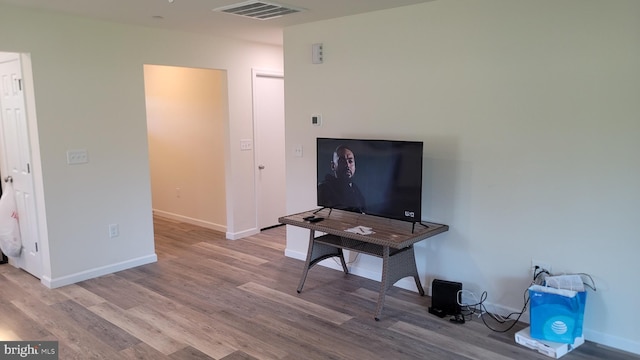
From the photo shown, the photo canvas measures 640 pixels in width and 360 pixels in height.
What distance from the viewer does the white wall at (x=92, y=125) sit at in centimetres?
380

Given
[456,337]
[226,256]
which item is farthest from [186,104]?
[456,337]

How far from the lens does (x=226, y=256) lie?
490 cm

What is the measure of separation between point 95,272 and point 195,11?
8.38 feet

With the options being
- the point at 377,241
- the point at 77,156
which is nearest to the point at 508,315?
the point at 377,241

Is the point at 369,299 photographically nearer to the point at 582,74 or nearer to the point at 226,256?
the point at 226,256

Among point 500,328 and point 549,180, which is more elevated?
point 549,180

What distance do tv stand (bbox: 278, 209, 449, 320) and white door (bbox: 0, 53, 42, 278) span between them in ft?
7.68

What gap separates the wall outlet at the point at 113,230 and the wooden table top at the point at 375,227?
1727mm

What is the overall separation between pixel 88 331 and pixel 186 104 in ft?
11.8

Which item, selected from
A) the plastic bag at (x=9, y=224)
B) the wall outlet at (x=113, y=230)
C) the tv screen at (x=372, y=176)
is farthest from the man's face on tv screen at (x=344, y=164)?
the plastic bag at (x=9, y=224)

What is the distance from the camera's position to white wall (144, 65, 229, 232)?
19.1 ft

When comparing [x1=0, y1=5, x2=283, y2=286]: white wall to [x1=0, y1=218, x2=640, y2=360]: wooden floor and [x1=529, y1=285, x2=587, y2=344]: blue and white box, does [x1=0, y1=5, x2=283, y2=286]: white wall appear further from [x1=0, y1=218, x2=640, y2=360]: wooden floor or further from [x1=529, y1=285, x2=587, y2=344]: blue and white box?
[x1=529, y1=285, x2=587, y2=344]: blue and white box

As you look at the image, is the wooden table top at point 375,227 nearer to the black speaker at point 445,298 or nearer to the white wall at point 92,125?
the black speaker at point 445,298

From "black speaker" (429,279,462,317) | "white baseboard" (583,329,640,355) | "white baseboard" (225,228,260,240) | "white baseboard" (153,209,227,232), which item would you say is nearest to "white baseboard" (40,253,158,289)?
"white baseboard" (225,228,260,240)
